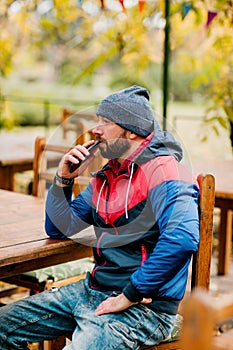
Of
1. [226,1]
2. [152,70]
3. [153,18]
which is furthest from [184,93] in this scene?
[226,1]

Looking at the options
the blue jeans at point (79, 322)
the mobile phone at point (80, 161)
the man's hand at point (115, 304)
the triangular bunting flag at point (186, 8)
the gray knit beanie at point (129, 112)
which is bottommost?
the blue jeans at point (79, 322)

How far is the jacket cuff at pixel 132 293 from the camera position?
1764 mm

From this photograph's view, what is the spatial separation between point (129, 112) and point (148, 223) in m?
0.36

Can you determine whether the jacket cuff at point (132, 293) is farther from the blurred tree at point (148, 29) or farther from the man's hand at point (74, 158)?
the blurred tree at point (148, 29)

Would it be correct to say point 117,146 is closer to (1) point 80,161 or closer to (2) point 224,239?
(1) point 80,161

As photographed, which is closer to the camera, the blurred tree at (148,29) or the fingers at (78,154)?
the fingers at (78,154)

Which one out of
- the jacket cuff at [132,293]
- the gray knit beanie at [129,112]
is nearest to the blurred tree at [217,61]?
the gray knit beanie at [129,112]

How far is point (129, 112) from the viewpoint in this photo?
1977mm

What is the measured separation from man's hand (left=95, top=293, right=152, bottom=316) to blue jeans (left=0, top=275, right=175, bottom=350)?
17 mm

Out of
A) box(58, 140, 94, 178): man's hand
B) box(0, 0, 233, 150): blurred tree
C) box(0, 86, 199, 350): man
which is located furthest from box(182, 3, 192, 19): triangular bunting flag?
box(58, 140, 94, 178): man's hand

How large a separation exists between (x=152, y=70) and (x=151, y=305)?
1618cm

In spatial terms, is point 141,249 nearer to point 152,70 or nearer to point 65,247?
point 65,247

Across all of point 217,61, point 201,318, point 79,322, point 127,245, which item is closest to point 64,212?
point 127,245

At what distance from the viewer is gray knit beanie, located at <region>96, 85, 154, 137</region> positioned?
1.97 metres
